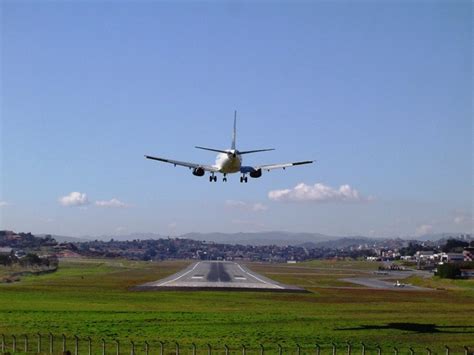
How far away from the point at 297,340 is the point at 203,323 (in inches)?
542

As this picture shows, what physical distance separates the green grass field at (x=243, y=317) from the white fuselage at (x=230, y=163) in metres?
15.7

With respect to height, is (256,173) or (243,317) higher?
(256,173)

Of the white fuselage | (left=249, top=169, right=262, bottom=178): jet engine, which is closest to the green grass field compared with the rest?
(left=249, top=169, right=262, bottom=178): jet engine

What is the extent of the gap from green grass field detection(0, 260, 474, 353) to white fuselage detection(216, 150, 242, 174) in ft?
51.4

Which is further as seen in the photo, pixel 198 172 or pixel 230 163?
pixel 198 172

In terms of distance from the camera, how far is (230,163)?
79812 mm

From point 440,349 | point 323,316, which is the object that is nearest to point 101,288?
point 323,316

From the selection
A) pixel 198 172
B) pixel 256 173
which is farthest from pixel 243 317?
pixel 198 172

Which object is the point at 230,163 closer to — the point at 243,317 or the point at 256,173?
the point at 256,173

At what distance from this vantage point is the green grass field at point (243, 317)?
6462 cm

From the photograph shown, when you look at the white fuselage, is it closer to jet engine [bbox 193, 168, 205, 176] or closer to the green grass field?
jet engine [bbox 193, 168, 205, 176]

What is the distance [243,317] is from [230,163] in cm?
1633

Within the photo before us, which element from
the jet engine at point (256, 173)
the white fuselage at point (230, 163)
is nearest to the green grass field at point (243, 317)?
the jet engine at point (256, 173)

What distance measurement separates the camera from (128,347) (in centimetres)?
5728
